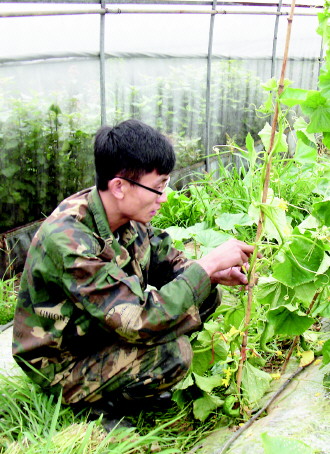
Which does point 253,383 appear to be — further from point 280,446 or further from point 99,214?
point 99,214

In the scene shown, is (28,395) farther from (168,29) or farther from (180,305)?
(168,29)

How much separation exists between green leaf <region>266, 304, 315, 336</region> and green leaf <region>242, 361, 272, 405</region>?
0.80 feet

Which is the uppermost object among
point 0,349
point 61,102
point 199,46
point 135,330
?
point 199,46

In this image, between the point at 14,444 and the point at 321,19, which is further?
the point at 14,444

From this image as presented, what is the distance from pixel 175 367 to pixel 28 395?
597mm

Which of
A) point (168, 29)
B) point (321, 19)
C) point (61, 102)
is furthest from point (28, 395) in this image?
point (168, 29)

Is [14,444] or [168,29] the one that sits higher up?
[168,29]

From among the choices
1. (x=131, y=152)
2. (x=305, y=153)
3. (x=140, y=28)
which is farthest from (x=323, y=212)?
(x=140, y=28)

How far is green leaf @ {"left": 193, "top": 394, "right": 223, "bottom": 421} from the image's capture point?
7.17ft

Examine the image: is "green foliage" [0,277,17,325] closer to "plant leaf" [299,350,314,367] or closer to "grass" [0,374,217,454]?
"grass" [0,374,217,454]

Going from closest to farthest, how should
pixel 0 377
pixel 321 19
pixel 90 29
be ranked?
1. pixel 321 19
2. pixel 0 377
3. pixel 90 29

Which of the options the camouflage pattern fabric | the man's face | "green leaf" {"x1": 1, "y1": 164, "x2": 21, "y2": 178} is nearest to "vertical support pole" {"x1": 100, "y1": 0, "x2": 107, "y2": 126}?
"green leaf" {"x1": 1, "y1": 164, "x2": 21, "y2": 178}

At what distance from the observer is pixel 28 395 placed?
87.6 inches

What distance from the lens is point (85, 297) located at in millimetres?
1911
